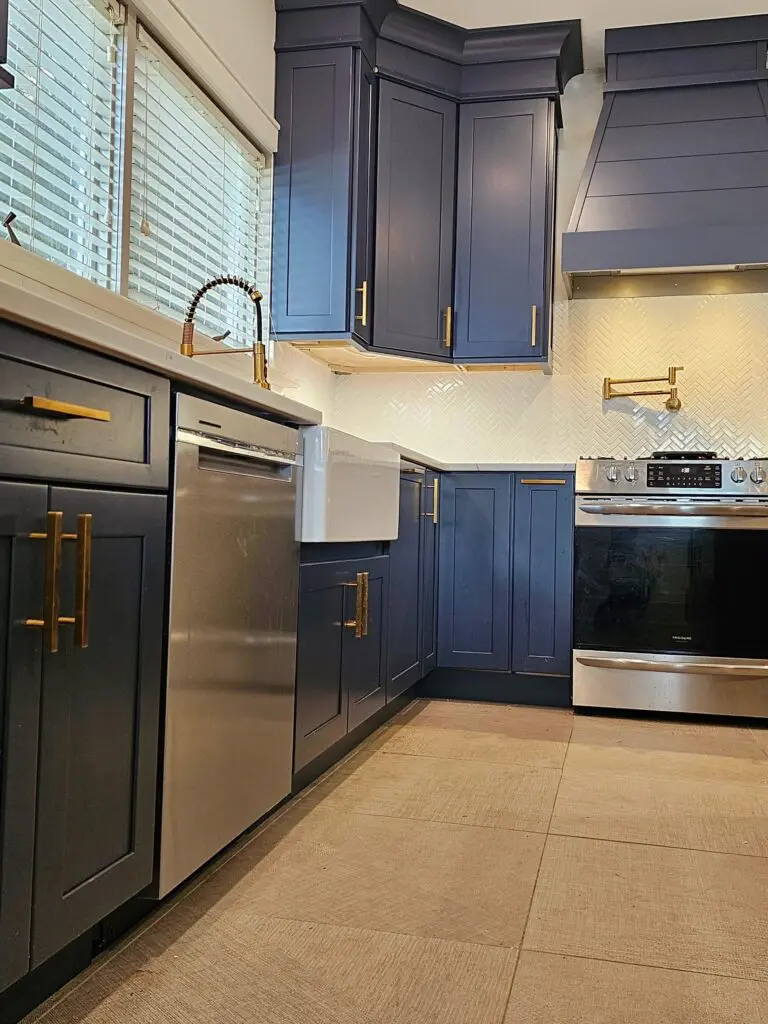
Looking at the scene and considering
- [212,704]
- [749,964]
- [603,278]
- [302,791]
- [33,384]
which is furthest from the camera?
[603,278]

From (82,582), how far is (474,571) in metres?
2.62

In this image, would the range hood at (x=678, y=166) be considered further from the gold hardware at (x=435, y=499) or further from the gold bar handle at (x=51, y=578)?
the gold bar handle at (x=51, y=578)

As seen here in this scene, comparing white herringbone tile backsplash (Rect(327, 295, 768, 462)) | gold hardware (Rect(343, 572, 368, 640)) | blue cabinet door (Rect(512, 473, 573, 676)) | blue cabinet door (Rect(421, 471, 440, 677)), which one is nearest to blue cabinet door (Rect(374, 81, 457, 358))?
white herringbone tile backsplash (Rect(327, 295, 768, 462))

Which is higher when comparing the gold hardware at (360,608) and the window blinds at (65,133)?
the window blinds at (65,133)

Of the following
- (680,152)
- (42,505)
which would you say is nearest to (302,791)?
(42,505)

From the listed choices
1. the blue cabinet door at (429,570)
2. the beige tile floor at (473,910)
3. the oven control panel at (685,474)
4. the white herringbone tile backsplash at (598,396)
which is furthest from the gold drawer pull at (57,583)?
the white herringbone tile backsplash at (598,396)

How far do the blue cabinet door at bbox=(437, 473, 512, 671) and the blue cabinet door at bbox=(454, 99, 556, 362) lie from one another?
556 millimetres

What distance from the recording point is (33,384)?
3.90 feet

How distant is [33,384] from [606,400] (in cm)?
326

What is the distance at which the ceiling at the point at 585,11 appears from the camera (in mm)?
3559

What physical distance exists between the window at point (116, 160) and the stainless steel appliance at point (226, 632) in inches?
32.1

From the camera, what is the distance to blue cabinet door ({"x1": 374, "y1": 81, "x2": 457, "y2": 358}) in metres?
3.65

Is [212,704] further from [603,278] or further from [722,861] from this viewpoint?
[603,278]

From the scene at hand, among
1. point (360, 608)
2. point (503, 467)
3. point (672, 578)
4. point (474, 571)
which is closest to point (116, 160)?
point (360, 608)
